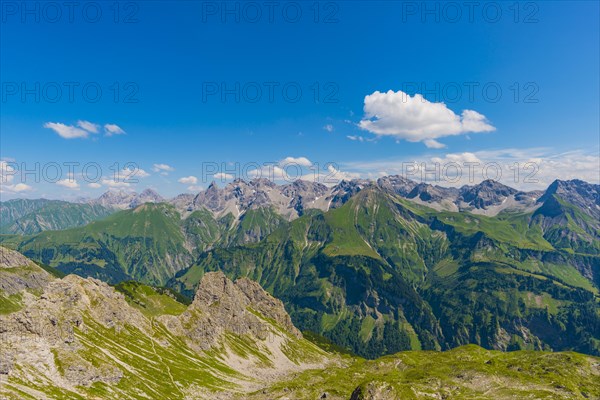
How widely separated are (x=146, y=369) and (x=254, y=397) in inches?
2026

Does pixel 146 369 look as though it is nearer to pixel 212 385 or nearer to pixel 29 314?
pixel 212 385

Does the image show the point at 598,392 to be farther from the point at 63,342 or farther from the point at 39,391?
the point at 63,342

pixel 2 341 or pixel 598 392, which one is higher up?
pixel 2 341

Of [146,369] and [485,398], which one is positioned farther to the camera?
[146,369]

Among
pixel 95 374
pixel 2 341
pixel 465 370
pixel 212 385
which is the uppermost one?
pixel 2 341

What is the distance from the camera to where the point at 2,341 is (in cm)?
13225

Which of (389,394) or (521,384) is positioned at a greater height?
(389,394)

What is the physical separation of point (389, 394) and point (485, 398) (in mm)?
48532

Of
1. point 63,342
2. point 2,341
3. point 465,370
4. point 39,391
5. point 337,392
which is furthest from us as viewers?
point 465,370

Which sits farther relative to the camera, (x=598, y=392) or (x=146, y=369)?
(x=146, y=369)

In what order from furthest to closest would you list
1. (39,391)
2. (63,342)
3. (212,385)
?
(212,385) → (63,342) → (39,391)

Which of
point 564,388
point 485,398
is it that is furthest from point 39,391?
point 564,388

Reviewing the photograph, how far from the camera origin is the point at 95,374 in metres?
141

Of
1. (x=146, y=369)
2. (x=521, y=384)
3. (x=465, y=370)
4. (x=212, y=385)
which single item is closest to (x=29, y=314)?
(x=146, y=369)
